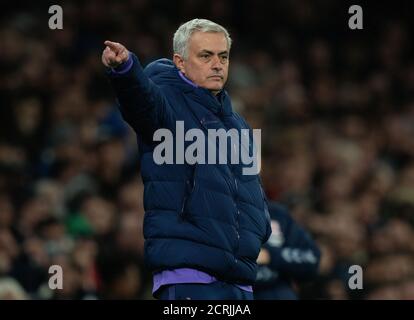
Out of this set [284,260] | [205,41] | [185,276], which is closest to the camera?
[185,276]

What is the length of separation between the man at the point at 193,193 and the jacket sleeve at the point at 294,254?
5.10 ft

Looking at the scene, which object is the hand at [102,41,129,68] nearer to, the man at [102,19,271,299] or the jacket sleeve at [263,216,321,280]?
the man at [102,19,271,299]

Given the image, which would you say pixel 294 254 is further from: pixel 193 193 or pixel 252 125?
pixel 252 125

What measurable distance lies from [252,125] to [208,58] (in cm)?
520

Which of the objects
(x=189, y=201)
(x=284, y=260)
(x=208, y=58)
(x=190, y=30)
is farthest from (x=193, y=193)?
(x=284, y=260)

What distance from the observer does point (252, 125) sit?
1007 centimetres

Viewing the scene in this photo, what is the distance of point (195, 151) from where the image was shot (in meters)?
4.76

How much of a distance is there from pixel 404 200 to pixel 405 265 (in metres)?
0.99

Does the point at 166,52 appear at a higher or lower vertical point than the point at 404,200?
higher

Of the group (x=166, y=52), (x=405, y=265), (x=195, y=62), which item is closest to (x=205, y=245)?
(x=195, y=62)

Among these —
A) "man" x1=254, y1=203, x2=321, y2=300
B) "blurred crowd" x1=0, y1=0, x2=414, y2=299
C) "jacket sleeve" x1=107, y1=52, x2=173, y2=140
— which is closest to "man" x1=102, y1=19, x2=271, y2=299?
"jacket sleeve" x1=107, y1=52, x2=173, y2=140

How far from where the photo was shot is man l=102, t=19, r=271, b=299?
4.66 meters

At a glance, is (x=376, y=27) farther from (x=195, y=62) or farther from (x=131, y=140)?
(x=195, y=62)

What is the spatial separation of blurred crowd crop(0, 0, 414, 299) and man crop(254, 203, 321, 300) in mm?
1029
